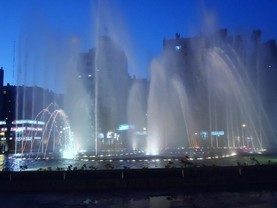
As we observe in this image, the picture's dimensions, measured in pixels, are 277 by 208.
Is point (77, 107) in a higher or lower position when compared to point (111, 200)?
higher

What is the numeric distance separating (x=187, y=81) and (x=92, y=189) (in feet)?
226

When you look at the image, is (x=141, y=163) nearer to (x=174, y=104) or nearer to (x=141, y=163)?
(x=141, y=163)

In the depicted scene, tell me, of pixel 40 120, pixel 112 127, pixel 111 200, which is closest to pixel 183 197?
pixel 111 200

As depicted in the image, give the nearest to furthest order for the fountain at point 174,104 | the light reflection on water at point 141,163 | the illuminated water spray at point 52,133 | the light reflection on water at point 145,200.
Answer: the light reflection on water at point 145,200
the light reflection on water at point 141,163
the fountain at point 174,104
the illuminated water spray at point 52,133

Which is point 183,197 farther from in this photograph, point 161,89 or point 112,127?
point 112,127

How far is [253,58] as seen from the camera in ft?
206

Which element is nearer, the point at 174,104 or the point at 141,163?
the point at 141,163

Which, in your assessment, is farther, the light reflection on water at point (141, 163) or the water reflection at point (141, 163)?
the light reflection on water at point (141, 163)

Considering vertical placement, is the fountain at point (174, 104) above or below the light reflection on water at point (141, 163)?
above

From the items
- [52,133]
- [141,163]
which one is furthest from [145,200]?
[52,133]

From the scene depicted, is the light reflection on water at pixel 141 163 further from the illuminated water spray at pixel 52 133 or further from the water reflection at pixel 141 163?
the illuminated water spray at pixel 52 133

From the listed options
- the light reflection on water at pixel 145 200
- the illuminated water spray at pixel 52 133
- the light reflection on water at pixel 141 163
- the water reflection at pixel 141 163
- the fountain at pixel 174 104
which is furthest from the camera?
the illuminated water spray at pixel 52 133

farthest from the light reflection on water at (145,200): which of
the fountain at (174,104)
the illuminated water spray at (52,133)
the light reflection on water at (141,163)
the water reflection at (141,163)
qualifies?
the illuminated water spray at (52,133)

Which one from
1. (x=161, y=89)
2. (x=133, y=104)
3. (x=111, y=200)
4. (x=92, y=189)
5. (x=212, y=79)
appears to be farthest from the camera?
(x=133, y=104)
